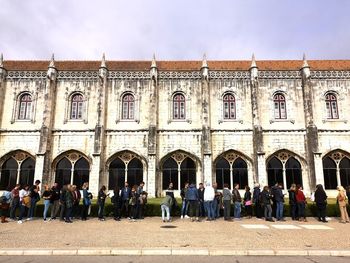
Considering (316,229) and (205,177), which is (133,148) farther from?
(316,229)

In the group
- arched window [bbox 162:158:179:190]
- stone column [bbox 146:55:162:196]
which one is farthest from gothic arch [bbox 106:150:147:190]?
arched window [bbox 162:158:179:190]

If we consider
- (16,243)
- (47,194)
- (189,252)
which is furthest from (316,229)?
(47,194)

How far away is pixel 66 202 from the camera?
523 inches

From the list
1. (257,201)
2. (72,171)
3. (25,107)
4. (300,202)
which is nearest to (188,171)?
(72,171)

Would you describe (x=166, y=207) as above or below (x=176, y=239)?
above

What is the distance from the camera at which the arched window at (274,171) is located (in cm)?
2383

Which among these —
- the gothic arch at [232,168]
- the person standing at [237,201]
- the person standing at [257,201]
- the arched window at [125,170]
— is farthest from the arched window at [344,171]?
the arched window at [125,170]

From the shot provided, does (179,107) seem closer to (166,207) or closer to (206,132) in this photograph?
(206,132)

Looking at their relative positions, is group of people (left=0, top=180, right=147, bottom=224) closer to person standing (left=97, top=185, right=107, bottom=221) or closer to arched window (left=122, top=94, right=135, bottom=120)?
person standing (left=97, top=185, right=107, bottom=221)

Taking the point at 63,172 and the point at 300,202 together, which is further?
the point at 63,172

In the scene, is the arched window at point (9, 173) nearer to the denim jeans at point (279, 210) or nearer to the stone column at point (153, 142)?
the stone column at point (153, 142)

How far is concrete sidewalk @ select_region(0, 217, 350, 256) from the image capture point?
765cm

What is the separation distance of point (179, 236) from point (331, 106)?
67.9ft

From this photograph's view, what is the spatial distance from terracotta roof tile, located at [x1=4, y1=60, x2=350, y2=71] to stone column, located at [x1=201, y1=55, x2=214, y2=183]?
2.88 meters
